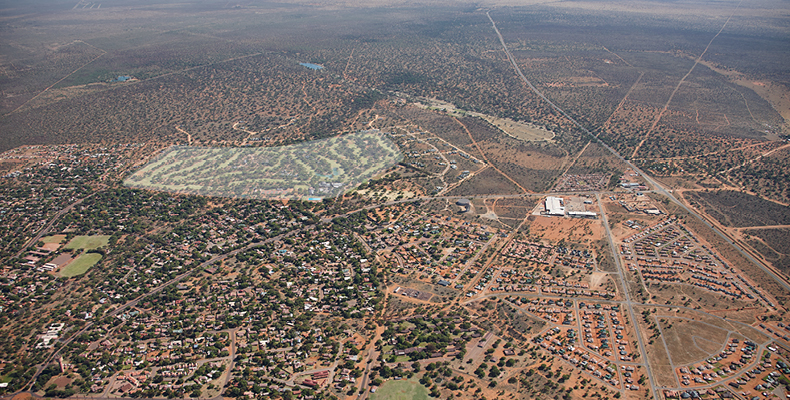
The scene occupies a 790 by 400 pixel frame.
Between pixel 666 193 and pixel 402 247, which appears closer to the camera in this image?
pixel 402 247

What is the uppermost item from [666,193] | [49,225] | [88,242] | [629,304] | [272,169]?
[272,169]

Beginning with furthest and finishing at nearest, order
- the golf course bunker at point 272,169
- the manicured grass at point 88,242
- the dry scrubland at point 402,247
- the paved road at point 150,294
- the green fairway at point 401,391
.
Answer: the golf course bunker at point 272,169
the manicured grass at point 88,242
the dry scrubland at point 402,247
the paved road at point 150,294
the green fairway at point 401,391

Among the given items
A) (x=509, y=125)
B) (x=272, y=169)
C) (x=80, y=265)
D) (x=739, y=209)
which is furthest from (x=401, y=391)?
(x=509, y=125)

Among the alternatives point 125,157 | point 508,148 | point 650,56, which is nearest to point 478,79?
point 508,148

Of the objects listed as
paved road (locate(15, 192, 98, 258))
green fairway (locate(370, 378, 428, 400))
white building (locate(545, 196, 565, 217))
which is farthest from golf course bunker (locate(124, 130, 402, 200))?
green fairway (locate(370, 378, 428, 400))

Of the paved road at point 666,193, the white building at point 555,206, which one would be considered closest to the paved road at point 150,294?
the white building at point 555,206

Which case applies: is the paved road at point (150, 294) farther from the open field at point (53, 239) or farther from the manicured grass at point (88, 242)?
the open field at point (53, 239)

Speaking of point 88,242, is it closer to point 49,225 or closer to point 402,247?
point 49,225
